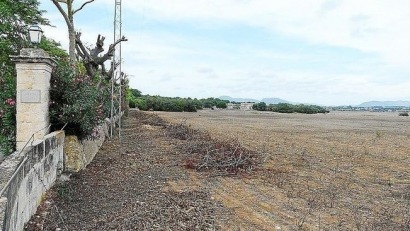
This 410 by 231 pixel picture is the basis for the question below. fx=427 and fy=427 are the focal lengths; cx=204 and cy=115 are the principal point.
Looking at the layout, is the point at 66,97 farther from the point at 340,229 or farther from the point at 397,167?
the point at 397,167

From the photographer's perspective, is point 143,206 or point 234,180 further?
point 234,180

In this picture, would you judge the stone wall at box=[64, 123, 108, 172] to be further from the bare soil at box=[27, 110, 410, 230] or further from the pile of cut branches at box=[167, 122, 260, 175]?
the pile of cut branches at box=[167, 122, 260, 175]

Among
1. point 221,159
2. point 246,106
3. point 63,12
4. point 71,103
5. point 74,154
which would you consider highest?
point 63,12

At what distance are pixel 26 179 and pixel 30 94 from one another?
2672 millimetres

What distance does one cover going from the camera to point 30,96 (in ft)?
24.1

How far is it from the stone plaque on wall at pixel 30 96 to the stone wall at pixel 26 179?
71cm

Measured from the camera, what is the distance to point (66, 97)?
27.6ft

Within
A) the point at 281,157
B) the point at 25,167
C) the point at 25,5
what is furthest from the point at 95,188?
the point at 25,5

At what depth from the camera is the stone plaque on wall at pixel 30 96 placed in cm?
729

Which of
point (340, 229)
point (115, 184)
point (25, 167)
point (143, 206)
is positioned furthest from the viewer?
point (115, 184)

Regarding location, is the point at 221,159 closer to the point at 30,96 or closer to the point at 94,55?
the point at 30,96

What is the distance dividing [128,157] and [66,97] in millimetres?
3132

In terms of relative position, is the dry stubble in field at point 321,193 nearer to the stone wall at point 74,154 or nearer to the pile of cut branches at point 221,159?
the pile of cut branches at point 221,159

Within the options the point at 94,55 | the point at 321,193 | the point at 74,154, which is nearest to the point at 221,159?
the point at 321,193
